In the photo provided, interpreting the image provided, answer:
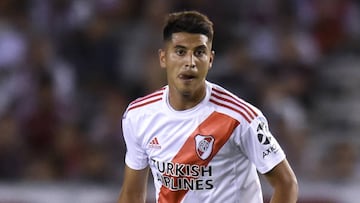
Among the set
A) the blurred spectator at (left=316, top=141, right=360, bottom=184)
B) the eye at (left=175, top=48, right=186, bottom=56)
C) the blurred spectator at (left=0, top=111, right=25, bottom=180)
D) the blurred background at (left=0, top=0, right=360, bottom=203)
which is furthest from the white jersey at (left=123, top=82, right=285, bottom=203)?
the blurred spectator at (left=0, top=111, right=25, bottom=180)

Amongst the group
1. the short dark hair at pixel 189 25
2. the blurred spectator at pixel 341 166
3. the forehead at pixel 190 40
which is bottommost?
the blurred spectator at pixel 341 166

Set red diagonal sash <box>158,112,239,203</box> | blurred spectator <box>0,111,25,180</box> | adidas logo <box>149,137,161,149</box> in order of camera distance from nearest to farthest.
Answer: red diagonal sash <box>158,112,239,203</box> < adidas logo <box>149,137,161,149</box> < blurred spectator <box>0,111,25,180</box>

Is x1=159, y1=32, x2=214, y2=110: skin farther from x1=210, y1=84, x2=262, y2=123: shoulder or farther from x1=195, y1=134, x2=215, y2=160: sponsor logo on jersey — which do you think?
x1=195, y1=134, x2=215, y2=160: sponsor logo on jersey

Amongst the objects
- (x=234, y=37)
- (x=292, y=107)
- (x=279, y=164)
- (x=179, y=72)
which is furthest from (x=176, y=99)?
(x=234, y=37)

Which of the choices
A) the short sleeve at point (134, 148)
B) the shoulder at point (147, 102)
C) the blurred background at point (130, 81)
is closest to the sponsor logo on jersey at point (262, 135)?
the shoulder at point (147, 102)

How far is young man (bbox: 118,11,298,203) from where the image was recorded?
5391mm

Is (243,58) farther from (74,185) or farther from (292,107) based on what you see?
(74,185)

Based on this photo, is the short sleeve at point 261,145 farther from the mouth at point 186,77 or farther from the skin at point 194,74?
the mouth at point 186,77

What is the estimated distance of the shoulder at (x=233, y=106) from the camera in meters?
5.40

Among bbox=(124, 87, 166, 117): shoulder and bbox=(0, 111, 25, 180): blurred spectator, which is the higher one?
bbox=(124, 87, 166, 117): shoulder

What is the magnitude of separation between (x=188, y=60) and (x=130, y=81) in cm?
521

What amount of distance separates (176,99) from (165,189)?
49 cm

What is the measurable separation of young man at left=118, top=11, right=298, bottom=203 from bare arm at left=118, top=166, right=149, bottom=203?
0.19 m

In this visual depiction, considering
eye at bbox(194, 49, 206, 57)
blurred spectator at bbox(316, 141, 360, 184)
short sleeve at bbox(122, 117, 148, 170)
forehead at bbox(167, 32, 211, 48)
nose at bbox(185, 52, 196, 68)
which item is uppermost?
forehead at bbox(167, 32, 211, 48)
